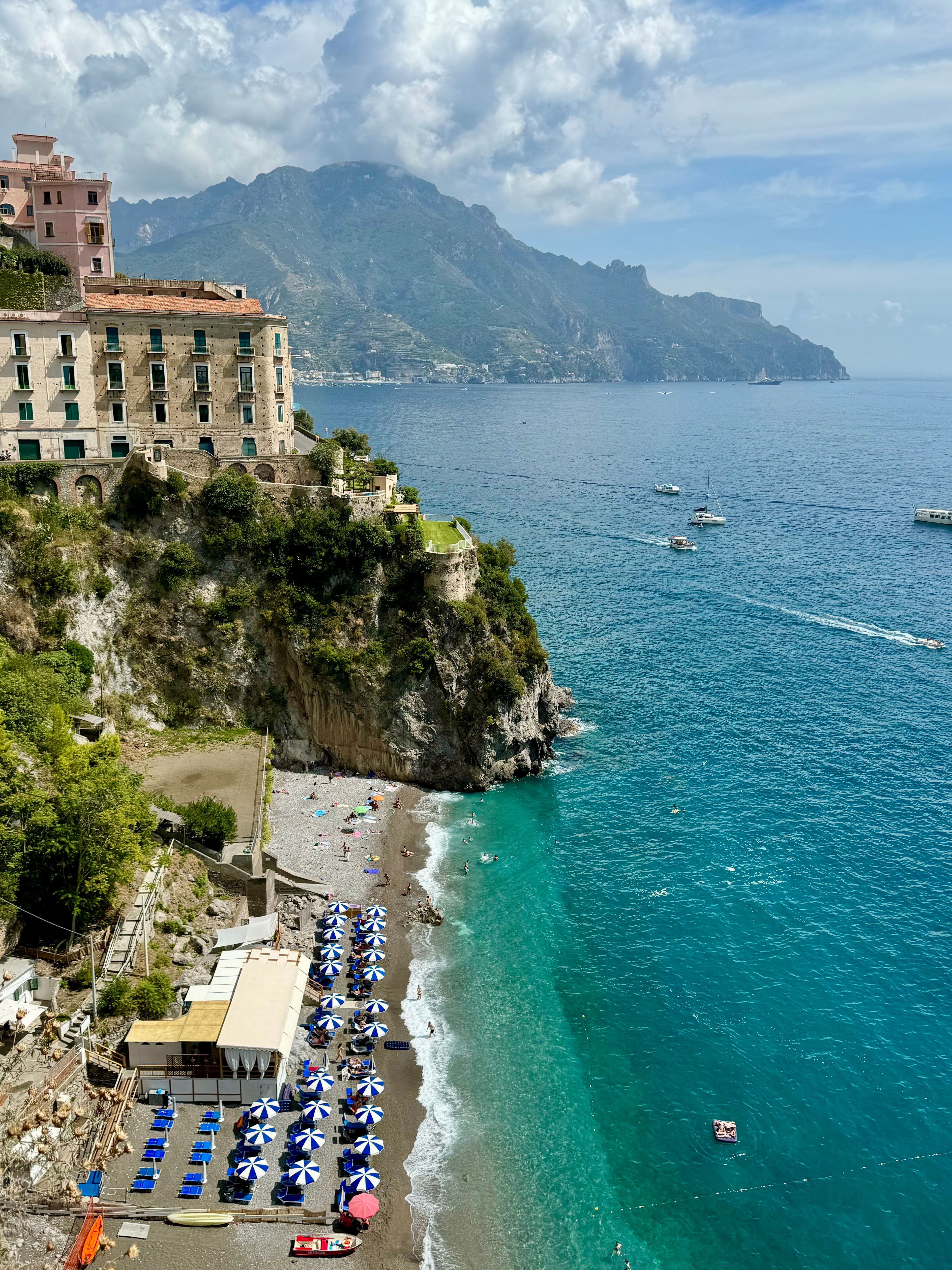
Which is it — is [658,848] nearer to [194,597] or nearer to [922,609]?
[194,597]

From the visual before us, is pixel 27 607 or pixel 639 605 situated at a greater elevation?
pixel 27 607

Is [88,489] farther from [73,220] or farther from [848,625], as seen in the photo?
[848,625]

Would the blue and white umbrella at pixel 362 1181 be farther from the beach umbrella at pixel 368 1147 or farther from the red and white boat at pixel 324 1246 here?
the red and white boat at pixel 324 1246

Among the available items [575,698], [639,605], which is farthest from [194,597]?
[639,605]

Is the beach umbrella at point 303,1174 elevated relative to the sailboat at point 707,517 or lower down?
lower down

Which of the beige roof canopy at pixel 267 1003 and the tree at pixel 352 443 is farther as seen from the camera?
the tree at pixel 352 443

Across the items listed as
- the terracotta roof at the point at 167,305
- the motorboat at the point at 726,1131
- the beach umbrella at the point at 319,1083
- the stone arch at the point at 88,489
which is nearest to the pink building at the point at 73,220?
the terracotta roof at the point at 167,305

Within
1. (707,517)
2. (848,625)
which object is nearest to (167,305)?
(848,625)
